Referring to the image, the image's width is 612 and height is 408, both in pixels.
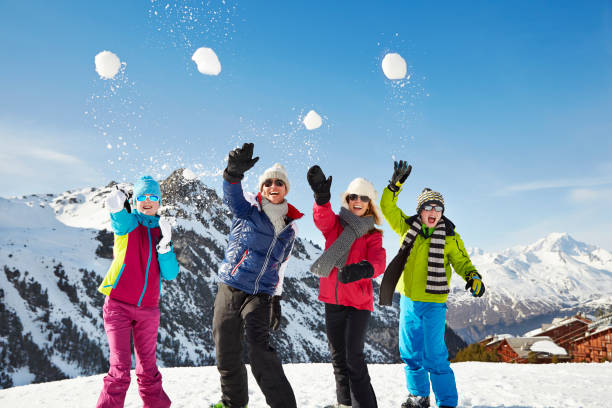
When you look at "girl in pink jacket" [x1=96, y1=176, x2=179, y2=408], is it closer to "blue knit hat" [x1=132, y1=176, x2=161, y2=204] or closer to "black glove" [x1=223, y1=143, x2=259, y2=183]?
"blue knit hat" [x1=132, y1=176, x2=161, y2=204]

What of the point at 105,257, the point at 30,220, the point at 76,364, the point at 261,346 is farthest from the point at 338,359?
the point at 30,220

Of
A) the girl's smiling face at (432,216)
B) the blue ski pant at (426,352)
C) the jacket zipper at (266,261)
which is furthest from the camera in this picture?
the girl's smiling face at (432,216)

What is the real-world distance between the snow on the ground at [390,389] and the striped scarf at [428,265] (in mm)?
1348

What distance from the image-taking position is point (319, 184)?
3.88m

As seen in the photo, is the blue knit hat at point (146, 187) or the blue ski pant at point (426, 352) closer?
the blue knit hat at point (146, 187)

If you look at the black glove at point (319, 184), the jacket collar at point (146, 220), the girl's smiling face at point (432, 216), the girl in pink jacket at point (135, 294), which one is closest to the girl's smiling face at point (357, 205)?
the black glove at point (319, 184)

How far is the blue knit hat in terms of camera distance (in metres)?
3.92

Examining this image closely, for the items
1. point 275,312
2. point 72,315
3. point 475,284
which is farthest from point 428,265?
point 72,315

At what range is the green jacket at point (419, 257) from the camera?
436 centimetres

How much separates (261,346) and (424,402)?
194 centimetres

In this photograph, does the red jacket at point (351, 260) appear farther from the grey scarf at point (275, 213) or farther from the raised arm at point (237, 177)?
the raised arm at point (237, 177)

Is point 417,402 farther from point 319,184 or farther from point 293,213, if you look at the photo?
point 319,184

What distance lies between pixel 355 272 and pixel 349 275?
0.06m

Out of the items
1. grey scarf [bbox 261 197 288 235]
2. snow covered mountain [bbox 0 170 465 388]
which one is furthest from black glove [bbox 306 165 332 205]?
snow covered mountain [bbox 0 170 465 388]
